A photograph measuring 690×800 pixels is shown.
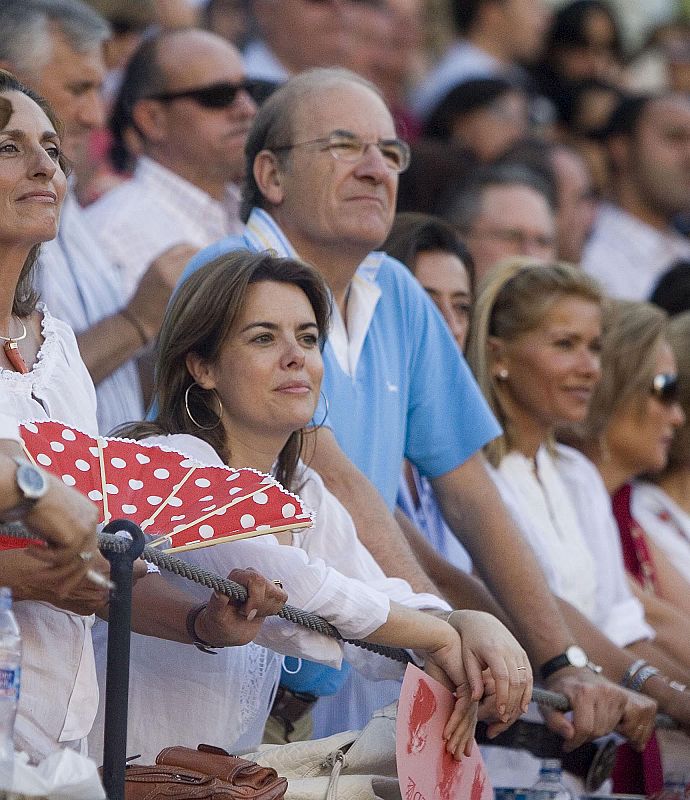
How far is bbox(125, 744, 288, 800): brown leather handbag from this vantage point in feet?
8.86

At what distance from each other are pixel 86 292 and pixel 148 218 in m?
0.63

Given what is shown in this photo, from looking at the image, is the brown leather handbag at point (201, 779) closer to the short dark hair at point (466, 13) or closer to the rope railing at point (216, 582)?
the rope railing at point (216, 582)

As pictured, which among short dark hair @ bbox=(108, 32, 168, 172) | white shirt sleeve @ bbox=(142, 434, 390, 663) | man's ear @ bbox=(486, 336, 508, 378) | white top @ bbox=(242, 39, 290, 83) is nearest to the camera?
white shirt sleeve @ bbox=(142, 434, 390, 663)

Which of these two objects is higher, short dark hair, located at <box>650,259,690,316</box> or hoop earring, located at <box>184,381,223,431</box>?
short dark hair, located at <box>650,259,690,316</box>

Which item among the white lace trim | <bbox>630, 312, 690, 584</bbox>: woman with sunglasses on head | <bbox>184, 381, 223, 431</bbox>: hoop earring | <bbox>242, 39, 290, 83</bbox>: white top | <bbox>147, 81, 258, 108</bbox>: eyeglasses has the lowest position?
<bbox>630, 312, 690, 584</bbox>: woman with sunglasses on head

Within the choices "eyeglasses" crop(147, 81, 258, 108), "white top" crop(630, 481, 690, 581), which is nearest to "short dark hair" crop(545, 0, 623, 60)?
"white top" crop(630, 481, 690, 581)

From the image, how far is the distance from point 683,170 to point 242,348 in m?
5.02

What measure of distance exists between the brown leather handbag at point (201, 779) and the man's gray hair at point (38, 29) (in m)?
2.70

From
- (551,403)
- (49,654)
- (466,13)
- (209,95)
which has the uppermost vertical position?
(466,13)

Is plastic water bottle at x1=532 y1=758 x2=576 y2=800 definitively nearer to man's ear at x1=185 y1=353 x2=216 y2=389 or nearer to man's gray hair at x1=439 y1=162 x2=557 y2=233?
→ man's ear at x1=185 y1=353 x2=216 y2=389

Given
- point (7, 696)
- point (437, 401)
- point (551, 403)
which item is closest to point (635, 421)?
point (551, 403)

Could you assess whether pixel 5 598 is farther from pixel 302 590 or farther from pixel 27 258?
pixel 27 258

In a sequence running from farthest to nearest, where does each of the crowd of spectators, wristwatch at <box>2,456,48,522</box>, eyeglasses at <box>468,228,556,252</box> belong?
1. eyeglasses at <box>468,228,556,252</box>
2. the crowd of spectators
3. wristwatch at <box>2,456,48,522</box>

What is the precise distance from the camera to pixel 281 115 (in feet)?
14.7
